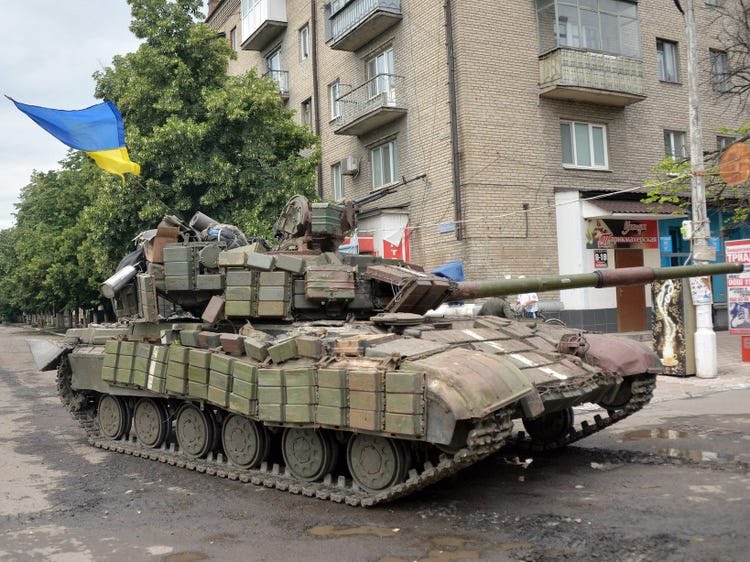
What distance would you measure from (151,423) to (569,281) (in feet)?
16.7

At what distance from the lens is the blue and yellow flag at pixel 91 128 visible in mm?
10016

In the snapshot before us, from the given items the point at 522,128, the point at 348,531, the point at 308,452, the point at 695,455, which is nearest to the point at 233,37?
the point at 522,128

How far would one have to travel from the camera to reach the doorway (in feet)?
63.8

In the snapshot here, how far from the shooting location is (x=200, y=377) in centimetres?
722

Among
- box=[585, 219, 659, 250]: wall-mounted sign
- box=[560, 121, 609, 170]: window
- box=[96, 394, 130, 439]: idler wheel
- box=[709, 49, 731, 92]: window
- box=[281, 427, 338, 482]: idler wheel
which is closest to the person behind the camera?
box=[281, 427, 338, 482]: idler wheel

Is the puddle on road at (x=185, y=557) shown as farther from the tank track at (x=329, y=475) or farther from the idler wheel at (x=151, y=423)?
the idler wheel at (x=151, y=423)

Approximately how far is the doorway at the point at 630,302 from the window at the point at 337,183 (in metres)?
8.64

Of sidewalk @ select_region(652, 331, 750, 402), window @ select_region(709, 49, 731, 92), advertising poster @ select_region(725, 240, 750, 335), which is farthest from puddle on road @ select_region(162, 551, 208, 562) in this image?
window @ select_region(709, 49, 731, 92)

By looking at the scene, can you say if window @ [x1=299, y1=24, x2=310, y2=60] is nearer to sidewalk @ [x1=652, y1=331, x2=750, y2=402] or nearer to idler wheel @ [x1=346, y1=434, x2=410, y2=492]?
sidewalk @ [x1=652, y1=331, x2=750, y2=402]

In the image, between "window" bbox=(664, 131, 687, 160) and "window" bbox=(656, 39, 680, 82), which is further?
"window" bbox=(656, 39, 680, 82)

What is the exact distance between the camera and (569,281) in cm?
789

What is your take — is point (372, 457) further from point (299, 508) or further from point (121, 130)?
point (121, 130)

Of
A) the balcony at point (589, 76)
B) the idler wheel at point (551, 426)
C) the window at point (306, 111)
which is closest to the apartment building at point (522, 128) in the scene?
the balcony at point (589, 76)

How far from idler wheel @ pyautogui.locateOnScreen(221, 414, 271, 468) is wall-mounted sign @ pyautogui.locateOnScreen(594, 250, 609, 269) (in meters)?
13.2
